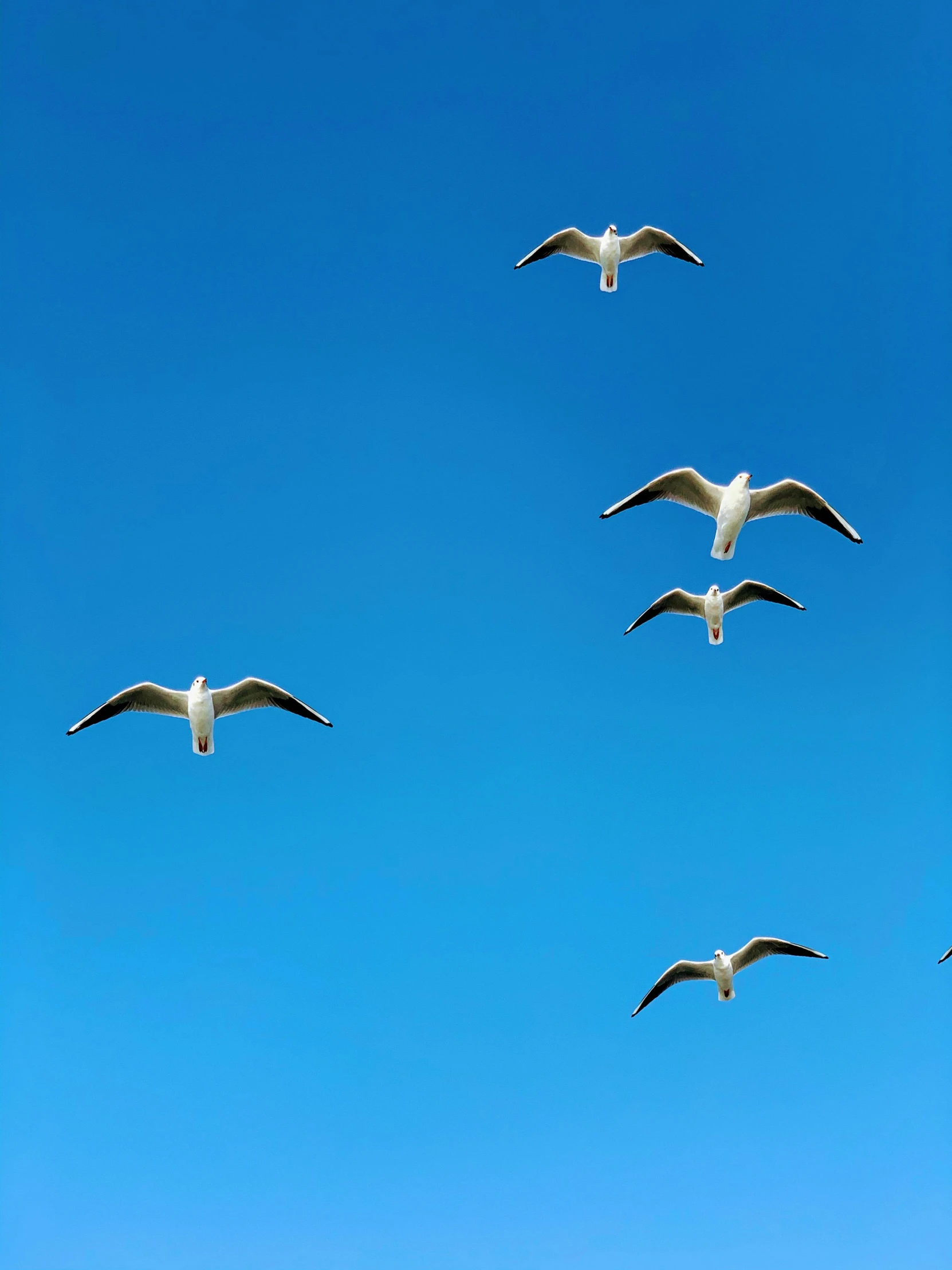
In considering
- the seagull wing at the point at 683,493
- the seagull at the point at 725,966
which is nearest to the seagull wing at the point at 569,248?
the seagull wing at the point at 683,493

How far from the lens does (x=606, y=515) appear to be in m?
27.1

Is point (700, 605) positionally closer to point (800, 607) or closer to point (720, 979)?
point (800, 607)

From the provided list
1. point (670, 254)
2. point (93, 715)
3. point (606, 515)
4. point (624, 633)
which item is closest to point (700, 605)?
point (624, 633)

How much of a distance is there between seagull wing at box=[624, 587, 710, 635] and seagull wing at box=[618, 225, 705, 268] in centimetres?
940

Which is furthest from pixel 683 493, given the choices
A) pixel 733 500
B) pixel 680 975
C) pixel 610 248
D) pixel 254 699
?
pixel 680 975

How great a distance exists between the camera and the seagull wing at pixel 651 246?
1310 inches

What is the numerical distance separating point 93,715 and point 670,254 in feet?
67.1

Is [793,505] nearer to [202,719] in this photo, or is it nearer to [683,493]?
[683,493]

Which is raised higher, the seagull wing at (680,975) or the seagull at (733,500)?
the seagull at (733,500)

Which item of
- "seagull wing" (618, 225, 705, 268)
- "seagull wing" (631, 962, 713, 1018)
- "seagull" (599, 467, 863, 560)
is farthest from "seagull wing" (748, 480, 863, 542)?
"seagull wing" (631, 962, 713, 1018)

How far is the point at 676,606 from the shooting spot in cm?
3344

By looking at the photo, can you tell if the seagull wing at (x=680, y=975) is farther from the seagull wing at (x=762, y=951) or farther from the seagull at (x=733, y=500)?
the seagull at (x=733, y=500)

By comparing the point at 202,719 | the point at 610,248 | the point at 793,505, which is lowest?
the point at 202,719

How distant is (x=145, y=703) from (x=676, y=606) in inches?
578
